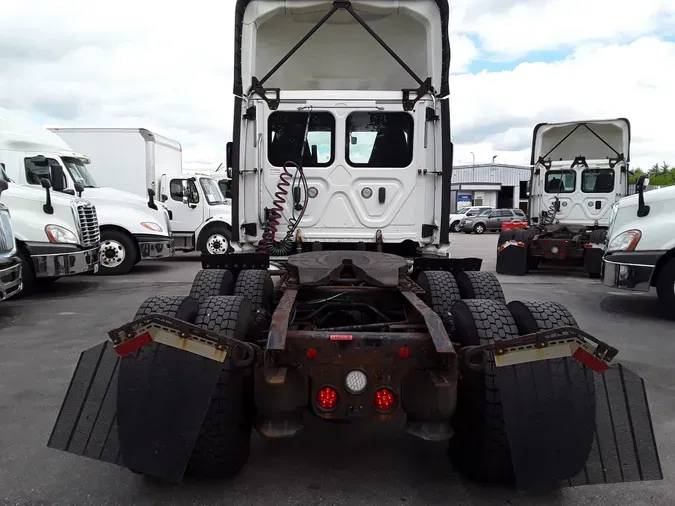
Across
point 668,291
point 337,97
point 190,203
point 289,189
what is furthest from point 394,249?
point 190,203

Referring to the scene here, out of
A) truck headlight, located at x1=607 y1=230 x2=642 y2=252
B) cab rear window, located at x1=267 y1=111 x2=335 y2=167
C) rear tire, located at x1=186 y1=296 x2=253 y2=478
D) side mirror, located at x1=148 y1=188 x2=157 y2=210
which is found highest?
cab rear window, located at x1=267 y1=111 x2=335 y2=167

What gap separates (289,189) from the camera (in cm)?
582

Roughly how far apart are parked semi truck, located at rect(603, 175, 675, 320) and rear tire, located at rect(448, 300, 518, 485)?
17.9ft

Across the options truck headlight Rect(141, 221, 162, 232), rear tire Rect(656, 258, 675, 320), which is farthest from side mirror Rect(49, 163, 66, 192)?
rear tire Rect(656, 258, 675, 320)

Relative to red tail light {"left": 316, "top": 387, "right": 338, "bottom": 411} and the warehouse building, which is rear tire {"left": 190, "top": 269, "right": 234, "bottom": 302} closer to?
red tail light {"left": 316, "top": 387, "right": 338, "bottom": 411}

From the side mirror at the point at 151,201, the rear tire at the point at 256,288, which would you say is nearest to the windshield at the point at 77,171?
the side mirror at the point at 151,201

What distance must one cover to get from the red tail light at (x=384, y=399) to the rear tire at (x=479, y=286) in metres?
1.97

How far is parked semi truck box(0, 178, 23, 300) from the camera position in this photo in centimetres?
702

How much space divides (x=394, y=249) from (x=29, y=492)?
4020mm

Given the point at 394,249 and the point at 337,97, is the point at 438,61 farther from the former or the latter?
the point at 394,249

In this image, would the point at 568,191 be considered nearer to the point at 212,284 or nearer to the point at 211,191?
the point at 211,191

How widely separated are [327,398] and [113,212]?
11053 mm

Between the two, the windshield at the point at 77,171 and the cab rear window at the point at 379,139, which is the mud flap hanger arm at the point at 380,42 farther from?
the windshield at the point at 77,171

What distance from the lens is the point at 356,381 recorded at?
2.80 meters
